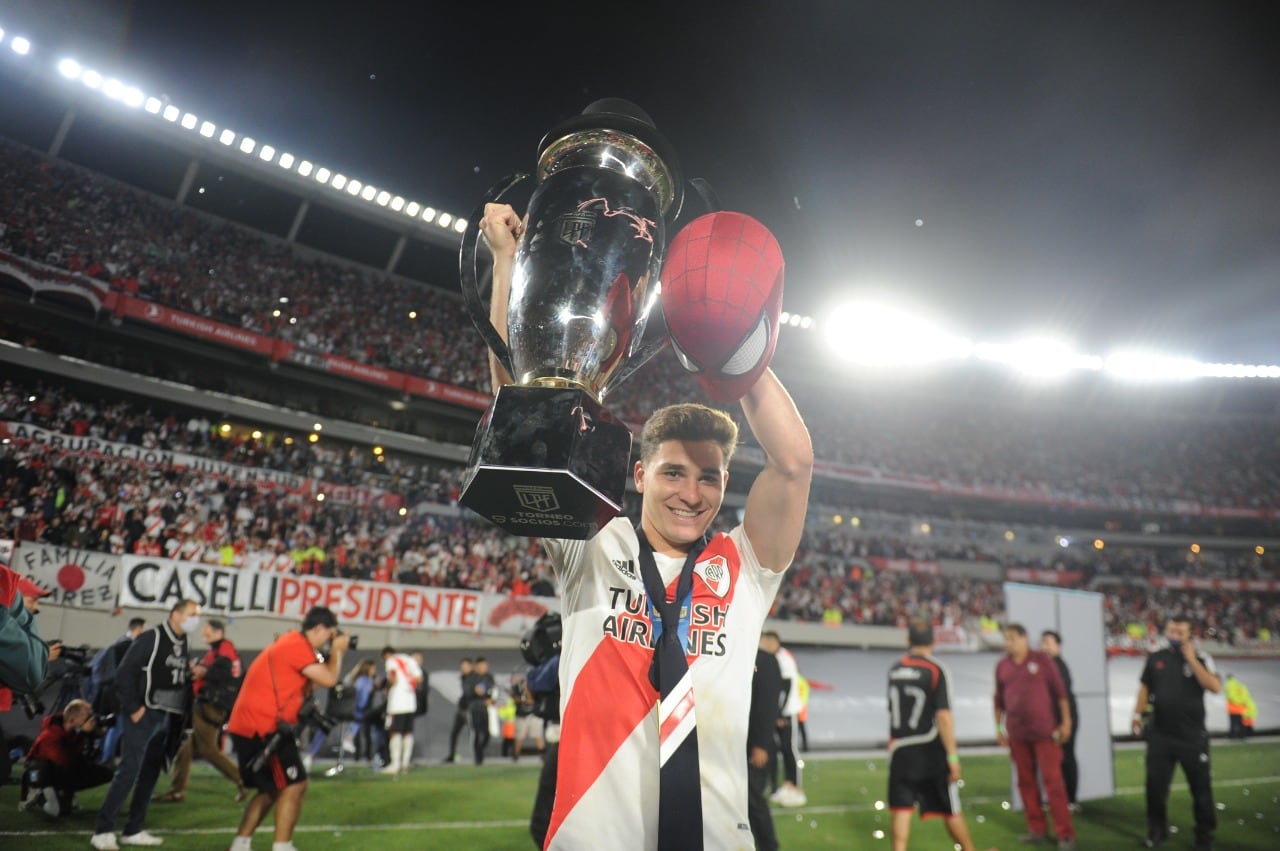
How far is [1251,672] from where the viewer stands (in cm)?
2247

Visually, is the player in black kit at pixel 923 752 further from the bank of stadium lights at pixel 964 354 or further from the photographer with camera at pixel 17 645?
the bank of stadium lights at pixel 964 354

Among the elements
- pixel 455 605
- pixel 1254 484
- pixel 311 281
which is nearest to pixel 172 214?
pixel 311 281

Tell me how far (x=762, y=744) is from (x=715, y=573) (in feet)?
15.1

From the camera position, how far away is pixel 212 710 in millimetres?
8219

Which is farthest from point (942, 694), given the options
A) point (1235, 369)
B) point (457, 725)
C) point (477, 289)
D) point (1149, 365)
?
point (1235, 369)

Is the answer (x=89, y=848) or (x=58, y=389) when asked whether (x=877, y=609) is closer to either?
(x=89, y=848)

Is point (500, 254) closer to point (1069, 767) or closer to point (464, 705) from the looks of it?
point (1069, 767)

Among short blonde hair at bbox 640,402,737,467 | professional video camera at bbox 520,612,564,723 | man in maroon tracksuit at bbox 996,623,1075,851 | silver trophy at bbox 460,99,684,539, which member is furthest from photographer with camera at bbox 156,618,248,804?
silver trophy at bbox 460,99,684,539

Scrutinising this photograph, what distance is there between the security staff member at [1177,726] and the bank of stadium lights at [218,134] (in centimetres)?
1405

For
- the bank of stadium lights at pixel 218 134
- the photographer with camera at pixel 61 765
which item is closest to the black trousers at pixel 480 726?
the photographer with camera at pixel 61 765

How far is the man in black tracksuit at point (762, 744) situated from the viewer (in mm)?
5551

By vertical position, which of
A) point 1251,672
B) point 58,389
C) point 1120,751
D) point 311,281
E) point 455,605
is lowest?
point 1120,751

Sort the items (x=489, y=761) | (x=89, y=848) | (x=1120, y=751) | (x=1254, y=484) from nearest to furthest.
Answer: (x=89, y=848) → (x=489, y=761) → (x=1120, y=751) → (x=1254, y=484)

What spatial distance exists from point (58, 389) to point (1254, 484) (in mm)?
48772
